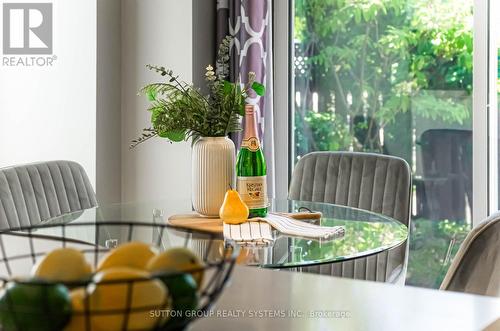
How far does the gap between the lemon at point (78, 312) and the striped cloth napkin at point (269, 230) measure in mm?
1151

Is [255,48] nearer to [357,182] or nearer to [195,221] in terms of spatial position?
[357,182]

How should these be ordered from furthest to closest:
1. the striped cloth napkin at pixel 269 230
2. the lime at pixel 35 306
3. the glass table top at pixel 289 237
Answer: the striped cloth napkin at pixel 269 230
the glass table top at pixel 289 237
the lime at pixel 35 306

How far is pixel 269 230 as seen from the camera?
6.08 feet

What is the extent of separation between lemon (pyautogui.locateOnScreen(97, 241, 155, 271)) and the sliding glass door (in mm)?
2808

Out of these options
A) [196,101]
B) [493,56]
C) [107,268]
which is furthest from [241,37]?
[107,268]

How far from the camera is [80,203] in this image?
2469mm

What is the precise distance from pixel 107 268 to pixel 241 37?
2.92m

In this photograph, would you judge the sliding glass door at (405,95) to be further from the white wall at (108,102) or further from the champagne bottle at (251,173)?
the champagne bottle at (251,173)

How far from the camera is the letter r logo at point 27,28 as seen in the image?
3.48m

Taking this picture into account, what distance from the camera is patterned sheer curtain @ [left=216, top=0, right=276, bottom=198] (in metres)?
3.42

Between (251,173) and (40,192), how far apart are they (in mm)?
698

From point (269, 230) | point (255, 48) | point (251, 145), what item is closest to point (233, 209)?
point (269, 230)

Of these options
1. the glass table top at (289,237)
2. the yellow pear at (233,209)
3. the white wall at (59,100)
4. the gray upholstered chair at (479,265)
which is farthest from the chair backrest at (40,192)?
the gray upholstered chair at (479,265)

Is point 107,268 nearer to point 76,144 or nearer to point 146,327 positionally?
point 146,327
